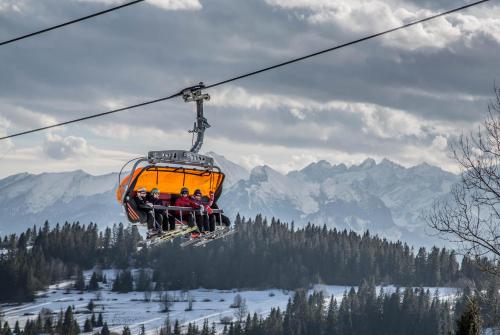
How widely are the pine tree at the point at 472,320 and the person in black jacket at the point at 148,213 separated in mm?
11859

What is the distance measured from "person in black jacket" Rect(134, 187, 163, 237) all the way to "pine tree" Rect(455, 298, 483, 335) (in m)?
11.9

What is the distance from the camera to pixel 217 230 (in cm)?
3566

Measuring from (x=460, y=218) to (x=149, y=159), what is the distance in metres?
11.1

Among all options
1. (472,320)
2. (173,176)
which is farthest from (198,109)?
(472,320)

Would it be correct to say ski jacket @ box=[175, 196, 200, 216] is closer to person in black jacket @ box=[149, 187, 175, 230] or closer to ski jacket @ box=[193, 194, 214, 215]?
ski jacket @ box=[193, 194, 214, 215]

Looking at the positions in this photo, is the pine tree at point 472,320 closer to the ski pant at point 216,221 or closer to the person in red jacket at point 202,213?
the ski pant at point 216,221

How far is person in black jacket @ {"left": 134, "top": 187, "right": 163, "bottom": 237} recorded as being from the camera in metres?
34.6

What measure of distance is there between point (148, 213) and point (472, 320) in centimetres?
1270

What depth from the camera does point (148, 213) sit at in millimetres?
34656

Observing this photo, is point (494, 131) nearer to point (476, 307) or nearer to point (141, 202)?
point (476, 307)

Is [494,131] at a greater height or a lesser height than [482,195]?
greater

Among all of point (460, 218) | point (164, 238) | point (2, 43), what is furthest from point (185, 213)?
point (2, 43)

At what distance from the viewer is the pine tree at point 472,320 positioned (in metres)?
32.1

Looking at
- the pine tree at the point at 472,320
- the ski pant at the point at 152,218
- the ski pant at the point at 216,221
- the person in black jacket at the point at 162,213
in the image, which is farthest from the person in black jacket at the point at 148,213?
the pine tree at the point at 472,320
